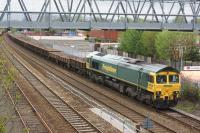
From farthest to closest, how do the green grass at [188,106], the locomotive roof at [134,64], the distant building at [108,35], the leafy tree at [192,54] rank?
the distant building at [108,35]
the leafy tree at [192,54]
the green grass at [188,106]
the locomotive roof at [134,64]

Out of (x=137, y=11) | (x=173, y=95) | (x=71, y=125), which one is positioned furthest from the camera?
(x=137, y=11)

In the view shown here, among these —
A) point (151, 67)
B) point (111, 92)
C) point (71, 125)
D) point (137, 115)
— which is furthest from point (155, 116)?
point (111, 92)

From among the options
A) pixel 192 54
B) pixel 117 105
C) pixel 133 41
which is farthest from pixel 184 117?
pixel 133 41

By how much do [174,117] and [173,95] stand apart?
2.52 m

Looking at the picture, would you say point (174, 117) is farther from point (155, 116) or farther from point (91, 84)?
point (91, 84)

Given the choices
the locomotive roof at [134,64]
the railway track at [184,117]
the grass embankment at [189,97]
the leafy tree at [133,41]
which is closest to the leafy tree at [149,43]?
the leafy tree at [133,41]

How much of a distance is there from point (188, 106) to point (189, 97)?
2.07 meters

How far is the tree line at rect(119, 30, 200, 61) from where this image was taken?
61812 mm

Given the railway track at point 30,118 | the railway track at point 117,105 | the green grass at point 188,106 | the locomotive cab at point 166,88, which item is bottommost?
the green grass at point 188,106

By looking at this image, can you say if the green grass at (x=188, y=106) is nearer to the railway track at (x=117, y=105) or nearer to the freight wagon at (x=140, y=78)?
the freight wagon at (x=140, y=78)

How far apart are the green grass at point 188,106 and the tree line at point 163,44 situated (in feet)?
81.9

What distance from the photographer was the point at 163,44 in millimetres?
64688

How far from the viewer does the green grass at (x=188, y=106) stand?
1116 inches

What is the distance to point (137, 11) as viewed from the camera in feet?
159
